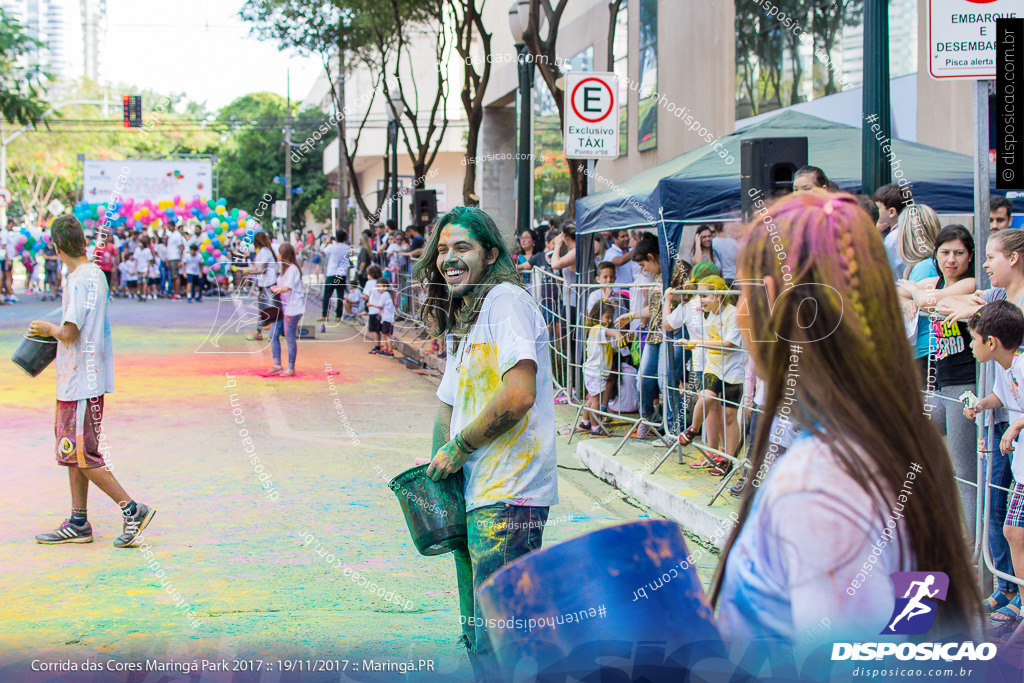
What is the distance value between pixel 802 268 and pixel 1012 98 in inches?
145

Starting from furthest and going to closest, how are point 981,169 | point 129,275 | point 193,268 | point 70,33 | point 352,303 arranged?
point 70,33
point 129,275
point 193,268
point 352,303
point 981,169

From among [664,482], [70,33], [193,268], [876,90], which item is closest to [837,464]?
[664,482]

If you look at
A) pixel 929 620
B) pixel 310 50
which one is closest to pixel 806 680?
pixel 929 620

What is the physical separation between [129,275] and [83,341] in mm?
25345

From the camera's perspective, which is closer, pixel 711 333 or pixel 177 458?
pixel 711 333

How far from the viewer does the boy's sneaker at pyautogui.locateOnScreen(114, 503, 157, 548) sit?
572 centimetres

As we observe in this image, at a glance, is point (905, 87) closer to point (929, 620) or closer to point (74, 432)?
point (74, 432)

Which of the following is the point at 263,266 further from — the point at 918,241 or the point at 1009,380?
the point at 1009,380

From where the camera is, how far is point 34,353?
580 cm

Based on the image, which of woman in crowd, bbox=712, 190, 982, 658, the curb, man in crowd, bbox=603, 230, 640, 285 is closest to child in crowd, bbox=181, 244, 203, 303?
man in crowd, bbox=603, 230, 640, 285

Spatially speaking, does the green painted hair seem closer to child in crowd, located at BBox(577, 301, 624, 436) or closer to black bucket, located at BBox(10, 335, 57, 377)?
black bucket, located at BBox(10, 335, 57, 377)

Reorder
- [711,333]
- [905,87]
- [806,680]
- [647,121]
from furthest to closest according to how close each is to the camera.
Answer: [647,121], [905,87], [711,333], [806,680]

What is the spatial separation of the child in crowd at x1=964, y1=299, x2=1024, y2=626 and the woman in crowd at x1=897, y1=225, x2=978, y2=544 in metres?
0.45

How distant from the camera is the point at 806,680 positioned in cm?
140
